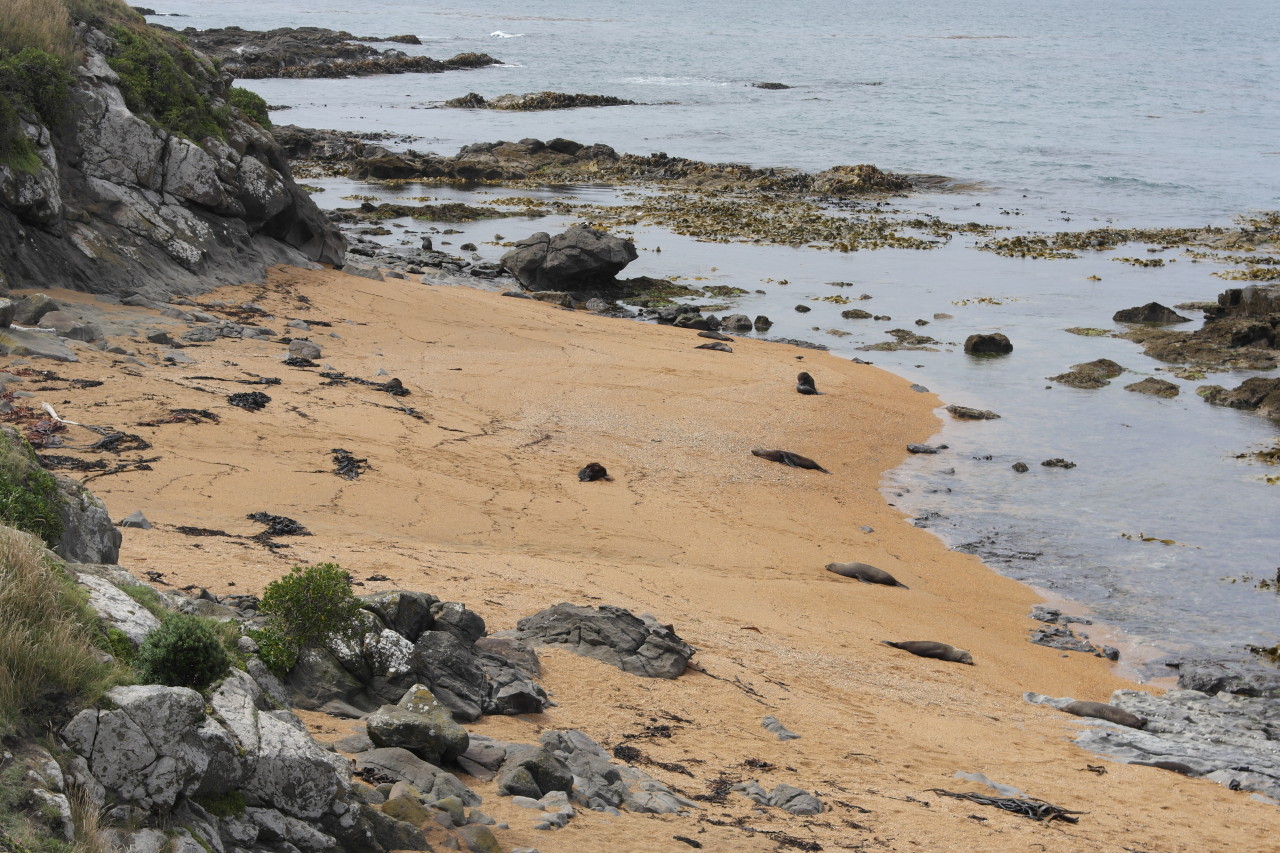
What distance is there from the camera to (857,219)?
153 feet

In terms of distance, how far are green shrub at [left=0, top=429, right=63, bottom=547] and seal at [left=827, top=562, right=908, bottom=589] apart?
1051cm

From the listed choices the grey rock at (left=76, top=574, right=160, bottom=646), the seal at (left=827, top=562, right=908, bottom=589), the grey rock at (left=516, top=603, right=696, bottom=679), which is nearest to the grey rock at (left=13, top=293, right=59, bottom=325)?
the grey rock at (left=516, top=603, right=696, bottom=679)

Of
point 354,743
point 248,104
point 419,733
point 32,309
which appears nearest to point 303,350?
point 32,309

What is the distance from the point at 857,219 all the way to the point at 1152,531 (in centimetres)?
3058

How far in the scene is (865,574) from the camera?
1531cm

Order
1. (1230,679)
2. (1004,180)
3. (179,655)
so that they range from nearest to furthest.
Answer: (179,655)
(1230,679)
(1004,180)

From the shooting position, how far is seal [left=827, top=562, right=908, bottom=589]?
50.2 feet

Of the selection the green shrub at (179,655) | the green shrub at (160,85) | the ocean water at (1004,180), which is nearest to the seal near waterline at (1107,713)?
the ocean water at (1004,180)

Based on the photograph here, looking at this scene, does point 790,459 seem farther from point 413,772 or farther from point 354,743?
point 413,772

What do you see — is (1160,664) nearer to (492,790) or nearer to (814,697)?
(814,697)

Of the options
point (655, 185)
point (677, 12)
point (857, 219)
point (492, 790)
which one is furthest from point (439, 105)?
point (677, 12)

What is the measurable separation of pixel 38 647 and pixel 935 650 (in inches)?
412

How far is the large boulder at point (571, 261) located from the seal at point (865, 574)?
19.1 meters

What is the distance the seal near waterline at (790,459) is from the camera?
1973 centimetres
